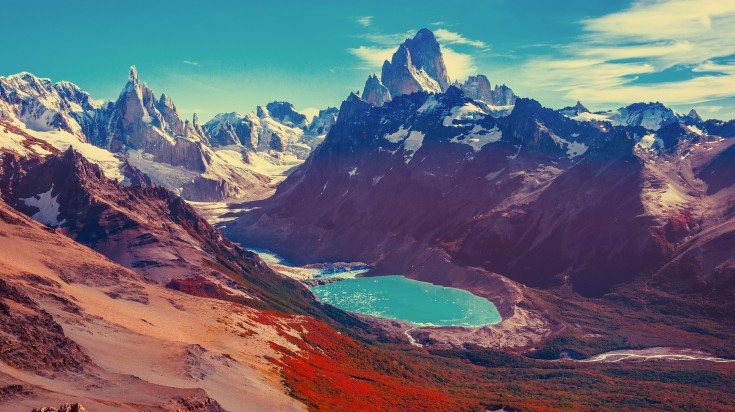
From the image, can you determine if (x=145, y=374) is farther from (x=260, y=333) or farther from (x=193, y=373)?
(x=260, y=333)

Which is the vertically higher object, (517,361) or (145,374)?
(145,374)

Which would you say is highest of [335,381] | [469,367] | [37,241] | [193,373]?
[37,241]

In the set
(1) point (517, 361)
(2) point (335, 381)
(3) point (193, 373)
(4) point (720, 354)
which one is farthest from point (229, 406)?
(4) point (720, 354)

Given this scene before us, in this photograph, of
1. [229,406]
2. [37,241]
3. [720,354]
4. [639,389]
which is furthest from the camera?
[720,354]

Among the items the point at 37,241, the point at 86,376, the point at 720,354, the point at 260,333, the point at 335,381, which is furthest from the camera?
the point at 720,354

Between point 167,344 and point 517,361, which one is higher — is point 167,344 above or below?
above

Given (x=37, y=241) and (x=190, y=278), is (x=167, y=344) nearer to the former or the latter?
(x=37, y=241)

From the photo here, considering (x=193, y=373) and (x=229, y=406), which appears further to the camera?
(x=193, y=373)

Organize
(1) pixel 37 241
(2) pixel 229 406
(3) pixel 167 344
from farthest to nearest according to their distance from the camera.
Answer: (1) pixel 37 241, (3) pixel 167 344, (2) pixel 229 406

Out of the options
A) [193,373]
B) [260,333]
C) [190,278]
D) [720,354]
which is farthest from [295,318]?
[720,354]
